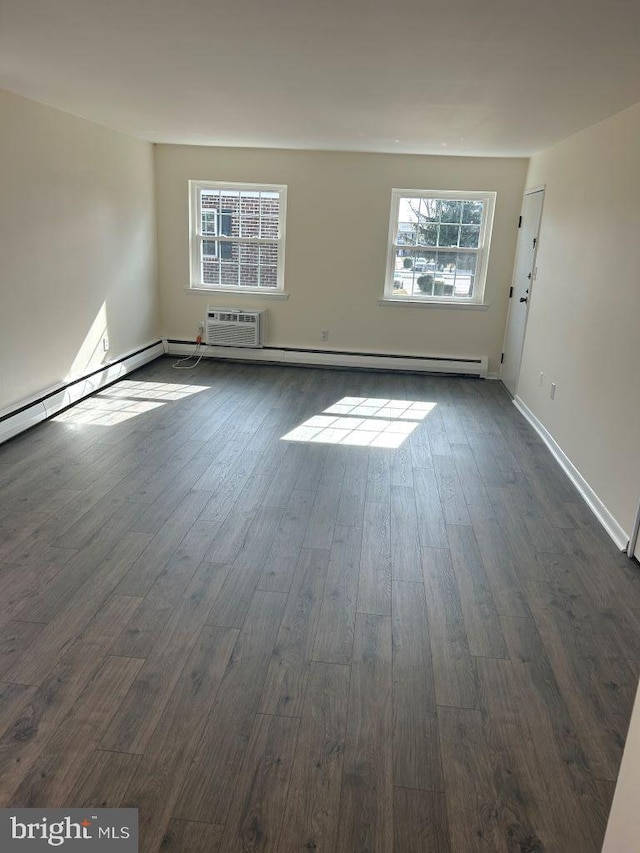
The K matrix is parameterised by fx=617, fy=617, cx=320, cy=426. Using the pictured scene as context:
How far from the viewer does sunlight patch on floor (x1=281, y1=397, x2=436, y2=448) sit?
4.92m

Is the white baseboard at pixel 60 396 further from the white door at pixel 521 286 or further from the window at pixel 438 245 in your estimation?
the white door at pixel 521 286

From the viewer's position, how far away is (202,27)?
103 inches

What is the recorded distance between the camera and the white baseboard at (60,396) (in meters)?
4.50

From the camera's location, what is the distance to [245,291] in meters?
7.20

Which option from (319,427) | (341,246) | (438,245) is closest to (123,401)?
(319,427)

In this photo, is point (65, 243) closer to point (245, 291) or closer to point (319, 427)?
point (245, 291)

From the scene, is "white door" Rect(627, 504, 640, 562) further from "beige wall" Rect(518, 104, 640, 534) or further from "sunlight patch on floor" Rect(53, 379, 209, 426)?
"sunlight patch on floor" Rect(53, 379, 209, 426)

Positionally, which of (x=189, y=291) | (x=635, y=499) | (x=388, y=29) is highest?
(x=388, y=29)

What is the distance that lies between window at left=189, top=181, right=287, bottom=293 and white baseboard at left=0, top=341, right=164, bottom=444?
4.18 feet

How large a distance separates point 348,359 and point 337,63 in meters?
4.25

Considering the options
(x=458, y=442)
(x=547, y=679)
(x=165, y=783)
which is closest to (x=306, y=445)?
(x=458, y=442)

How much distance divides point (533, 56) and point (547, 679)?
266 cm

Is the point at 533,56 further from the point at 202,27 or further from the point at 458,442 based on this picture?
the point at 458,442

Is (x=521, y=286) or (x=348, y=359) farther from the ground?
(x=521, y=286)
